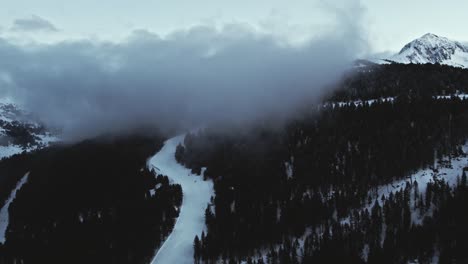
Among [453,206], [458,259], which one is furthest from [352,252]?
[453,206]

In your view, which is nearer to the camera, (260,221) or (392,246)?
(392,246)

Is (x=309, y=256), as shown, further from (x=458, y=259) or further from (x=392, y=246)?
(x=458, y=259)

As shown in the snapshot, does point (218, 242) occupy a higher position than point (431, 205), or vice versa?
Result: point (431, 205)

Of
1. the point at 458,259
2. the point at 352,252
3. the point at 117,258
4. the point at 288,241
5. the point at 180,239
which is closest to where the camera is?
the point at 458,259

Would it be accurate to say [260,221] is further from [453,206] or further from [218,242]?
[453,206]

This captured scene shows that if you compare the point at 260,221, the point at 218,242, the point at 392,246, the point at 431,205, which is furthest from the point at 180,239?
the point at 431,205

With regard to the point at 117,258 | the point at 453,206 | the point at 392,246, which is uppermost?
the point at 453,206

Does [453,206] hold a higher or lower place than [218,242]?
higher

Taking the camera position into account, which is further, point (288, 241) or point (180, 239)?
Answer: point (180, 239)

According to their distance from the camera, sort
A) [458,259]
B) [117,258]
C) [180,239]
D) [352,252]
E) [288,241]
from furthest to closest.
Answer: [180,239]
[117,258]
[288,241]
[352,252]
[458,259]
